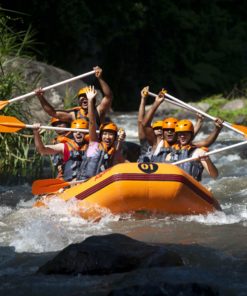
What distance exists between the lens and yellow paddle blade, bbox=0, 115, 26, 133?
893cm

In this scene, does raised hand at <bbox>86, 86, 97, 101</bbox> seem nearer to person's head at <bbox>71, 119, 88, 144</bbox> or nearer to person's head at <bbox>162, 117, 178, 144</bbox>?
person's head at <bbox>71, 119, 88, 144</bbox>

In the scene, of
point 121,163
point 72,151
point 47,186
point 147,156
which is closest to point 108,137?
point 121,163

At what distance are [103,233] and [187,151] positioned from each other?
1785mm

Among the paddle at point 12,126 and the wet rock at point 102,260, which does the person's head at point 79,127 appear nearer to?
the paddle at point 12,126

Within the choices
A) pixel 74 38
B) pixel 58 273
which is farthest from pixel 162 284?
pixel 74 38

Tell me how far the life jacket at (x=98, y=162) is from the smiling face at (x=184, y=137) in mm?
784

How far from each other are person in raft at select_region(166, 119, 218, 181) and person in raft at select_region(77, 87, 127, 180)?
66cm

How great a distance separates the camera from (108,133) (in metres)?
8.56

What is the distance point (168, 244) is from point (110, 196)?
126 cm

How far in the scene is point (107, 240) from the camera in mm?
5898

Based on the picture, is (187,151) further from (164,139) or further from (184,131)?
(164,139)

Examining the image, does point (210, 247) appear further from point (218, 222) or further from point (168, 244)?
point (218, 222)

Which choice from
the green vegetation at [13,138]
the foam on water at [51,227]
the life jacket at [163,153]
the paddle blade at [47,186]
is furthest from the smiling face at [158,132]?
the foam on water at [51,227]

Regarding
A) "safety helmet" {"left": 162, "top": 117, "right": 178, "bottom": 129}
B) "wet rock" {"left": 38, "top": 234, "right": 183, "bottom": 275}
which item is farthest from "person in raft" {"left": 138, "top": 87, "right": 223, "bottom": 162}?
"wet rock" {"left": 38, "top": 234, "right": 183, "bottom": 275}
